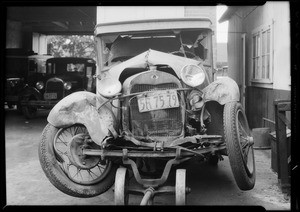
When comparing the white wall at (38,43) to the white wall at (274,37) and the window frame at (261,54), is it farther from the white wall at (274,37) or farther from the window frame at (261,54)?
the window frame at (261,54)

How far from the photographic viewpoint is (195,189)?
14.2 feet

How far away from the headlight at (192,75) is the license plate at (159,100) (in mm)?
193

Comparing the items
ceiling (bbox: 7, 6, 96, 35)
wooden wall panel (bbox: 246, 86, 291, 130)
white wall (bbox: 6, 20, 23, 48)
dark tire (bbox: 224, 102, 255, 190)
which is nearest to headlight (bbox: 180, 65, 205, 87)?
dark tire (bbox: 224, 102, 255, 190)

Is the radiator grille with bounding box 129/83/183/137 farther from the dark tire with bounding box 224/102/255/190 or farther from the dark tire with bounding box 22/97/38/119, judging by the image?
the dark tire with bounding box 22/97/38/119

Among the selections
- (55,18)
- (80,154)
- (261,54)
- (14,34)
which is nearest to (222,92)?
(80,154)

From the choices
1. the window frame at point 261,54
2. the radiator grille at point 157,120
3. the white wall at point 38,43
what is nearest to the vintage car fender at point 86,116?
the radiator grille at point 157,120

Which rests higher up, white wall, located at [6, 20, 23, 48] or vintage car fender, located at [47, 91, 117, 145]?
white wall, located at [6, 20, 23, 48]

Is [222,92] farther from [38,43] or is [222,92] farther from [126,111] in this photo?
[38,43]

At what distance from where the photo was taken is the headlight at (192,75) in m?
3.73

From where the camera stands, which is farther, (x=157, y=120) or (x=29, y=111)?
(x=29, y=111)

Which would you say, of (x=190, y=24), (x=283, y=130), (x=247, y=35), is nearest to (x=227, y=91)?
(x=283, y=130)

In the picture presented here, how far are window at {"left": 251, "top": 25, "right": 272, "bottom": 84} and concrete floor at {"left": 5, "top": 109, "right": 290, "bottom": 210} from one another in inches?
80.7

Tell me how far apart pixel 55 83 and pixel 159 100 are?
7690 millimetres

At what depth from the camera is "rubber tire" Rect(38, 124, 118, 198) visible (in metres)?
3.65
